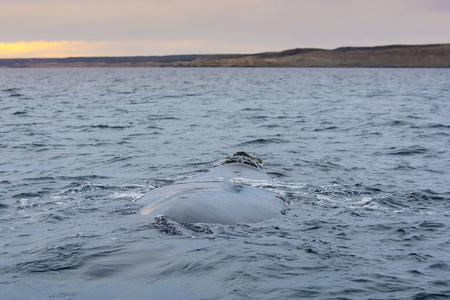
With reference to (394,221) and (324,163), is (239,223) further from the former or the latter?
(324,163)

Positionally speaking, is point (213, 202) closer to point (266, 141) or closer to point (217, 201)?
point (217, 201)

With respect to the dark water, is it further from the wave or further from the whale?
the whale

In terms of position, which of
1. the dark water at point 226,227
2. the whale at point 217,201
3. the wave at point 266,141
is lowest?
the wave at point 266,141

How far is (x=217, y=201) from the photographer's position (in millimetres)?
12898

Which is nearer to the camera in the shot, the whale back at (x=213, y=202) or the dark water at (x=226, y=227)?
the dark water at (x=226, y=227)

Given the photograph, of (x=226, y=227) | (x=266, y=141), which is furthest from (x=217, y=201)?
(x=266, y=141)

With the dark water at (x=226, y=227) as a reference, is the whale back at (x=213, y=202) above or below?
above

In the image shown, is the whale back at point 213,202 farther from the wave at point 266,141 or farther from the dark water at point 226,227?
the wave at point 266,141

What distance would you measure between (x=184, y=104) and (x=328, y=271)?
1683 inches

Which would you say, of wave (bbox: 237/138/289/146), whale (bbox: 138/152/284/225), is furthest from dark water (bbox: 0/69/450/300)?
whale (bbox: 138/152/284/225)

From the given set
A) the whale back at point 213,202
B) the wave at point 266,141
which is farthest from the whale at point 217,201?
the wave at point 266,141

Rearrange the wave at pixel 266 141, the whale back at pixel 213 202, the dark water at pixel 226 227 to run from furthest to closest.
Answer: the wave at pixel 266 141
the whale back at pixel 213 202
the dark water at pixel 226 227

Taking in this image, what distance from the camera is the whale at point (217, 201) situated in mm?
11914

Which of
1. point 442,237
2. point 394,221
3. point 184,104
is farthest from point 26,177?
point 184,104
